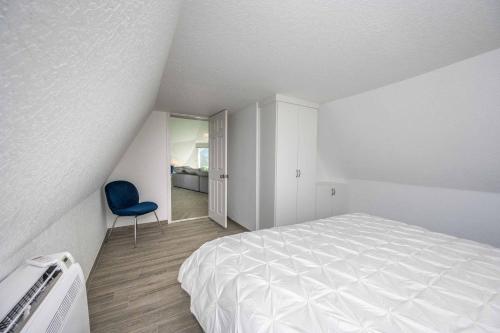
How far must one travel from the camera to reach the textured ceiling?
1.12m

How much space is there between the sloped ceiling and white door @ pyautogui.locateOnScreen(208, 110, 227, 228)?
2480 mm

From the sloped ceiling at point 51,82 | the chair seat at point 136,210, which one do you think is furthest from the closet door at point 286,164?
the sloped ceiling at point 51,82

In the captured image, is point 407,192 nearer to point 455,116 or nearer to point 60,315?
point 455,116

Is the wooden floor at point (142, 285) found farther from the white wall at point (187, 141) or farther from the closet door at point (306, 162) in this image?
the white wall at point (187, 141)

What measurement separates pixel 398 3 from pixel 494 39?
40.0 inches

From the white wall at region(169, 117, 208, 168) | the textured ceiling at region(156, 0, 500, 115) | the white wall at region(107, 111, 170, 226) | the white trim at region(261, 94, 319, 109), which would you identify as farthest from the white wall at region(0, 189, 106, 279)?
the white wall at region(169, 117, 208, 168)

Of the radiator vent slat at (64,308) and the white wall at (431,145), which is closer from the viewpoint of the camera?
the radiator vent slat at (64,308)

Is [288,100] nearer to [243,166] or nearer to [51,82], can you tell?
[243,166]

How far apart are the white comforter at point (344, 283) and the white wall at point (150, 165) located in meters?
2.40

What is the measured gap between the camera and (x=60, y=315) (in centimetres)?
80

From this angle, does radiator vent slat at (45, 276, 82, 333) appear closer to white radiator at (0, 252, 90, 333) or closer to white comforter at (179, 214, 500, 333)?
white radiator at (0, 252, 90, 333)

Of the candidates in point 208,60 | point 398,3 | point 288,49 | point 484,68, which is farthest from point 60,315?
point 484,68

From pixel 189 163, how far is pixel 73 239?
25.5ft

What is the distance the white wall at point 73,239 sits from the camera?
3.14 ft
